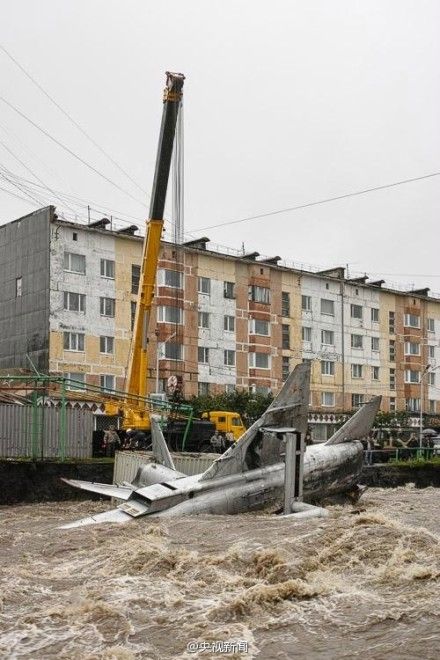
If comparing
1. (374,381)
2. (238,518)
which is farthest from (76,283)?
(238,518)

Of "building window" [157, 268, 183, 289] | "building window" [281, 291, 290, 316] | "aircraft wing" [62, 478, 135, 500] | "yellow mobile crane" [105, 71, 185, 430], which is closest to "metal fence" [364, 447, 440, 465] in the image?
"yellow mobile crane" [105, 71, 185, 430]

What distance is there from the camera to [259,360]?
73.3m

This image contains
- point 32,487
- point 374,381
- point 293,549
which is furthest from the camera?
point 374,381

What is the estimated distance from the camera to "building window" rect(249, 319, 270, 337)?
239ft

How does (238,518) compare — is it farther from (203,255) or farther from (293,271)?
(293,271)

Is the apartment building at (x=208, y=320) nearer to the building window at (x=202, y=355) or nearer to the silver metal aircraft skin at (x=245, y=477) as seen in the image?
the building window at (x=202, y=355)

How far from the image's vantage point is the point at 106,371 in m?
64.2

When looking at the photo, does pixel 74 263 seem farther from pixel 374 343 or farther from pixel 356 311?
pixel 374 343

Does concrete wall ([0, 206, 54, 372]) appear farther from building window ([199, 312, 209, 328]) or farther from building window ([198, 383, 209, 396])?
building window ([198, 383, 209, 396])

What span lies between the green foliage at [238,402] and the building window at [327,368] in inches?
462

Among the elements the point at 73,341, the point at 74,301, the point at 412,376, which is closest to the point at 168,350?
the point at 73,341

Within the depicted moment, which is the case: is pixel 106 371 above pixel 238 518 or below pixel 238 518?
above

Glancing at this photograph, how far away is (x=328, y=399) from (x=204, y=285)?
16023 millimetres

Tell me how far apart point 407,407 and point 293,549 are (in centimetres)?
6939
